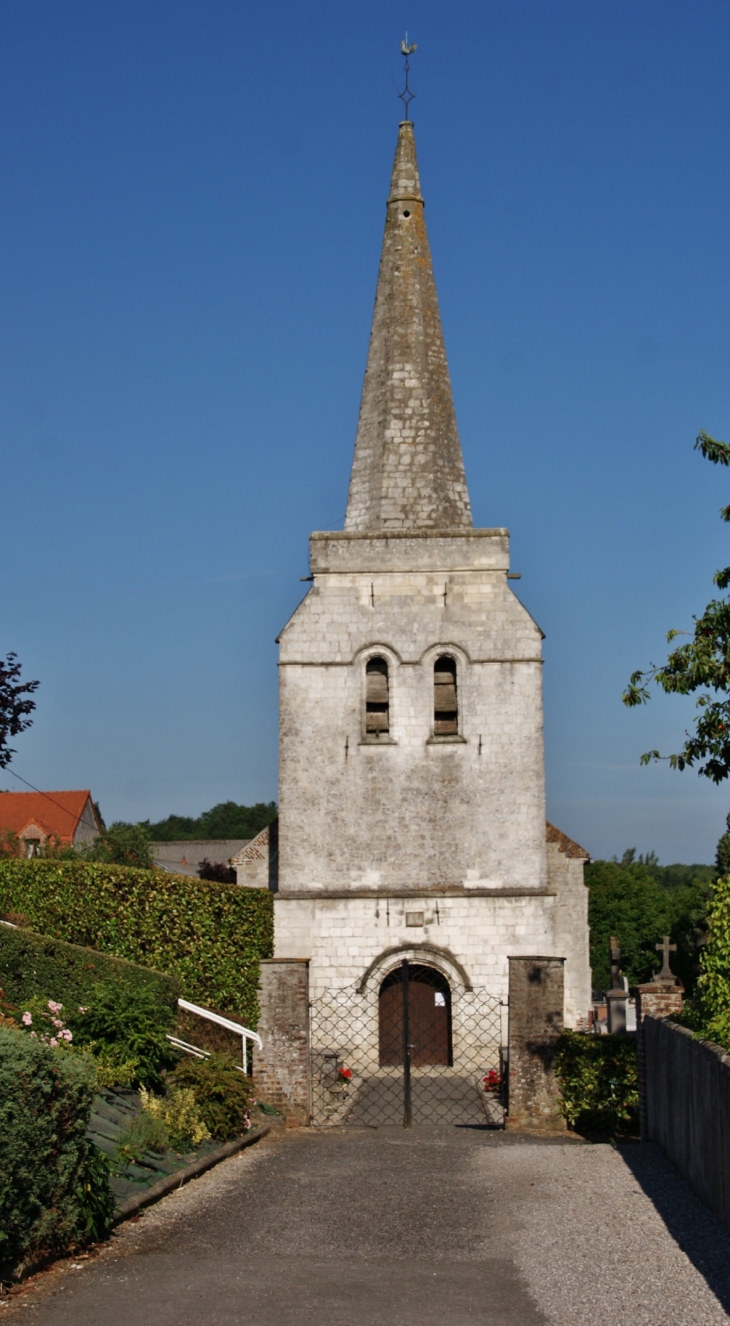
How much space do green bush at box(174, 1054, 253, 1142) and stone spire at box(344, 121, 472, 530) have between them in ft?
43.0

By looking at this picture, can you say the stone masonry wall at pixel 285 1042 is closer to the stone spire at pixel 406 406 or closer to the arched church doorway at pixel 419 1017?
the arched church doorway at pixel 419 1017

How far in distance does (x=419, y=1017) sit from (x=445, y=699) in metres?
5.66

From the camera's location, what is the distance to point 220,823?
141 meters

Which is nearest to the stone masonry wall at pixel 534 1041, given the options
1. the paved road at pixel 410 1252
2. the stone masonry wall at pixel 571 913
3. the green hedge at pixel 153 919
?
the paved road at pixel 410 1252

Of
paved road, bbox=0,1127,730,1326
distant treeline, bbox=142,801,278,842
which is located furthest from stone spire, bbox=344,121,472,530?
distant treeline, bbox=142,801,278,842

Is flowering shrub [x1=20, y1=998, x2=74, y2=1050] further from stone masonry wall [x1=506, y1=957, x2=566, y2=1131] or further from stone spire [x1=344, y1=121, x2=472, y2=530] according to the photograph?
stone spire [x1=344, y1=121, x2=472, y2=530]

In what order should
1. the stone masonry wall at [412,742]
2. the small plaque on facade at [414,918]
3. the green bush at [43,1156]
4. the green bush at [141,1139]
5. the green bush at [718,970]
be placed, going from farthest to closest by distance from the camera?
the stone masonry wall at [412,742] < the small plaque on facade at [414,918] < the green bush at [141,1139] < the green bush at [718,970] < the green bush at [43,1156]

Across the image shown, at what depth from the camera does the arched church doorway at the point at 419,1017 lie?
76.0 feet

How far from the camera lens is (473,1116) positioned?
1728cm

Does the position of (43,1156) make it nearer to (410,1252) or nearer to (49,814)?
(410,1252)

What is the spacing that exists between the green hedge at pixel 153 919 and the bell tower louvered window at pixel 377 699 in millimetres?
3861

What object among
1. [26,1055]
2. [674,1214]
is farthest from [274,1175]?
[26,1055]

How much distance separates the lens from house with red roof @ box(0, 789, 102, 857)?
66.7 m

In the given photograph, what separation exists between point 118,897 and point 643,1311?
1554cm
